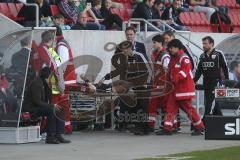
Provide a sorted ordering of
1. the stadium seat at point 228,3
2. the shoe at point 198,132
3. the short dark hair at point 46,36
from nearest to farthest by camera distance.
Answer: the short dark hair at point 46,36 < the shoe at point 198,132 < the stadium seat at point 228,3

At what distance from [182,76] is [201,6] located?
440 inches

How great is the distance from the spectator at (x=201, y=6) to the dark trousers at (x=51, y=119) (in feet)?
42.3

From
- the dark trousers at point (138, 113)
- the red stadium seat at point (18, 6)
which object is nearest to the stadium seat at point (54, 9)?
the red stadium seat at point (18, 6)

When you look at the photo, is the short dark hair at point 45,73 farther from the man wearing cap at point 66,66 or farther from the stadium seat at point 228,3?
the stadium seat at point 228,3

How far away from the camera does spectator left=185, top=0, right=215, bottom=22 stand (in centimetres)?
2824

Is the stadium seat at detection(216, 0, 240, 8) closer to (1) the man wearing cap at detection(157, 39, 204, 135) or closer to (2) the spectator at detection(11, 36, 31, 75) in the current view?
(1) the man wearing cap at detection(157, 39, 204, 135)

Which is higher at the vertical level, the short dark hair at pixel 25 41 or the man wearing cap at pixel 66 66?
the short dark hair at pixel 25 41

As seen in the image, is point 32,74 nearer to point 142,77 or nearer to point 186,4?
point 142,77

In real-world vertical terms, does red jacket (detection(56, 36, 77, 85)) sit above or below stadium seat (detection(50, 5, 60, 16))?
below

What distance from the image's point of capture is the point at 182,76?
58.4 ft

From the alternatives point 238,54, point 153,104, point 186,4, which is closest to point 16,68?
Result: point 153,104

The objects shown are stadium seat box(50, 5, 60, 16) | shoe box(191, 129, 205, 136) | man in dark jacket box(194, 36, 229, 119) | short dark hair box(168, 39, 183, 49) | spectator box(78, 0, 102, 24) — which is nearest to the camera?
short dark hair box(168, 39, 183, 49)

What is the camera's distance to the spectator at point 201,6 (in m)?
28.2

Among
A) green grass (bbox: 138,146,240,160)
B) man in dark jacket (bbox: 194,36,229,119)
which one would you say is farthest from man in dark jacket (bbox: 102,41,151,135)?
green grass (bbox: 138,146,240,160)
